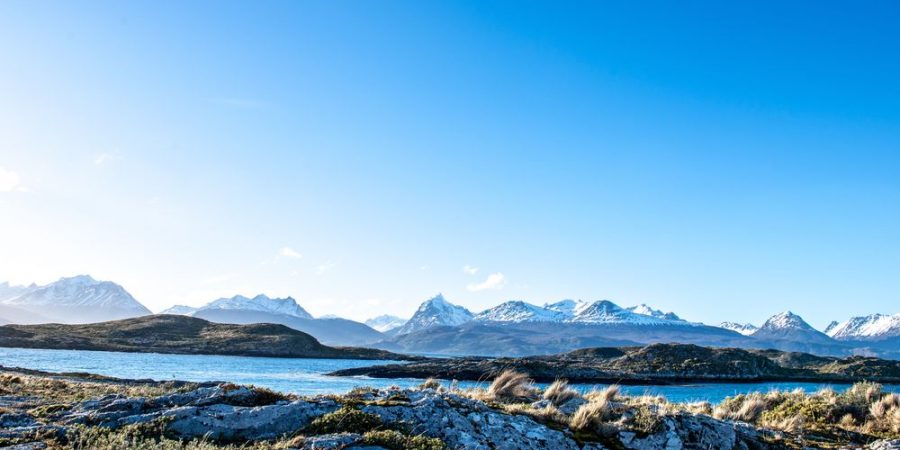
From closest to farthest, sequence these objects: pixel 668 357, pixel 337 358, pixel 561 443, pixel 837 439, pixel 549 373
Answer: pixel 561 443, pixel 837 439, pixel 549 373, pixel 668 357, pixel 337 358

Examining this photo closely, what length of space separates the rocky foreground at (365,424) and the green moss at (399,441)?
0.02 m

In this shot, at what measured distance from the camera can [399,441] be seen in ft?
32.5

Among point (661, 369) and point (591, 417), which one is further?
point (661, 369)

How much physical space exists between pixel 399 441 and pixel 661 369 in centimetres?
10036

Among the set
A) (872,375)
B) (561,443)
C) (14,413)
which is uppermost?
(14,413)

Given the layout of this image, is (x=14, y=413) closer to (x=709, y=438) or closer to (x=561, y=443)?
(x=561, y=443)

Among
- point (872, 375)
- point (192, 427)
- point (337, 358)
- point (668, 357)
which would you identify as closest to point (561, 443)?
point (192, 427)

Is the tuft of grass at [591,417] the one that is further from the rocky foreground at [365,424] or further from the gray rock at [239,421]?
the gray rock at [239,421]

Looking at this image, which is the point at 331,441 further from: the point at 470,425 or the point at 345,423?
the point at 470,425

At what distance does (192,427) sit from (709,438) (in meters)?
10.7

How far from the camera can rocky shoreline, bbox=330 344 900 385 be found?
8719cm

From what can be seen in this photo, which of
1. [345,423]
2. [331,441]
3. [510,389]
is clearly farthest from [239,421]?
[510,389]

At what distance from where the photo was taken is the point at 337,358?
155 metres

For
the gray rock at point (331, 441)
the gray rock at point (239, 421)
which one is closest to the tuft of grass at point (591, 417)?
the gray rock at point (331, 441)
